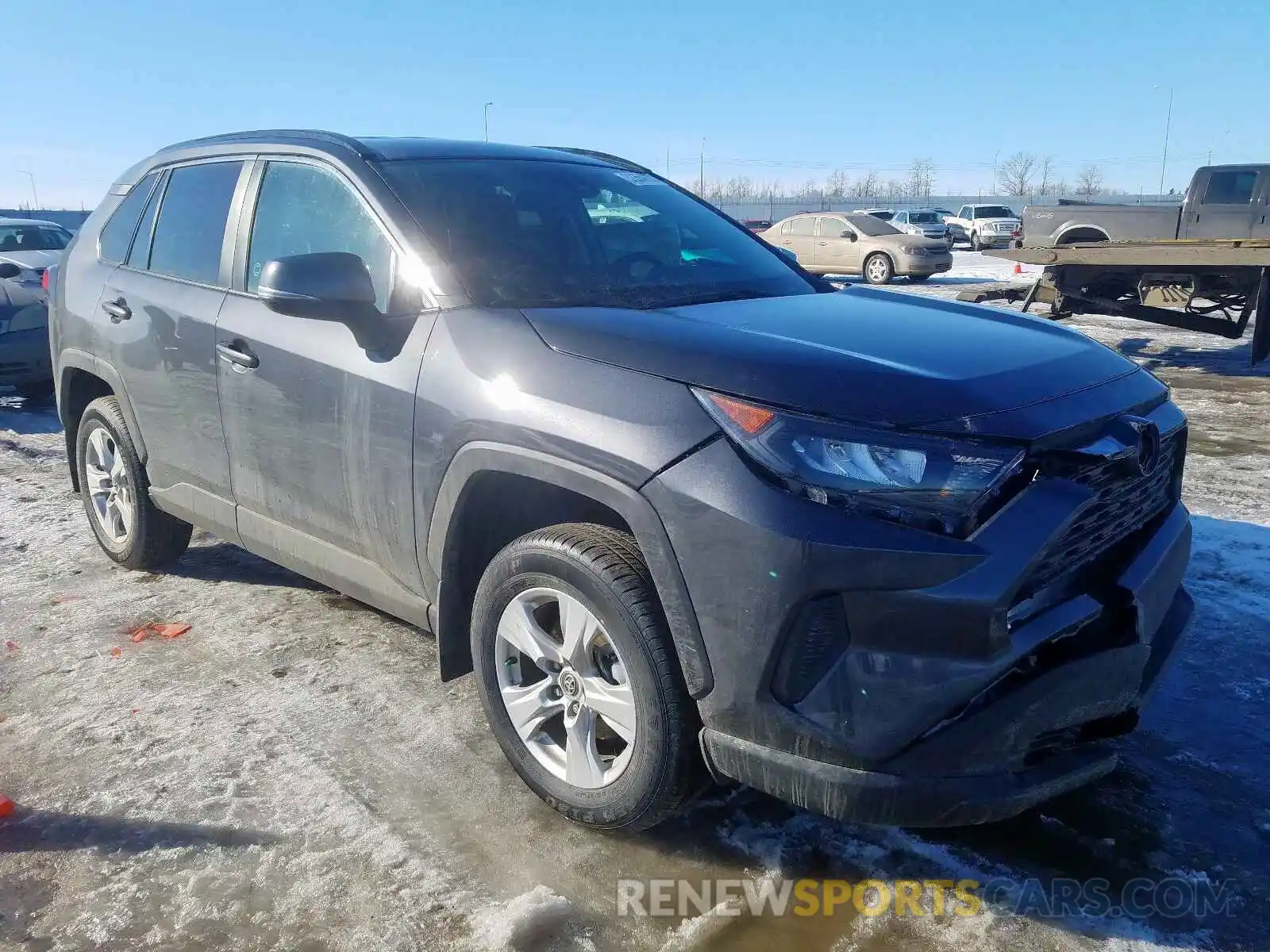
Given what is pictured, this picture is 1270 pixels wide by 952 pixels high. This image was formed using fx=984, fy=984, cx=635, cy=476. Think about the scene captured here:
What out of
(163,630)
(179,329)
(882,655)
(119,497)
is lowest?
(163,630)

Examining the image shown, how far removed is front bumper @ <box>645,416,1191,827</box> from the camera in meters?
2.01

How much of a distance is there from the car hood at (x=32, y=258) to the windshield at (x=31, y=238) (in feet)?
1.24

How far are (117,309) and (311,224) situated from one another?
1.34 metres

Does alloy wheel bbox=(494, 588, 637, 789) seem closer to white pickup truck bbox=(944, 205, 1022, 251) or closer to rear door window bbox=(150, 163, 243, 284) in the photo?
rear door window bbox=(150, 163, 243, 284)

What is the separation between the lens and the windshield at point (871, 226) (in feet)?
69.7

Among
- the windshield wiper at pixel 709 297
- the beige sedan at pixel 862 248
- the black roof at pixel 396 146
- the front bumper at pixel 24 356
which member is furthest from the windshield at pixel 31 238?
the beige sedan at pixel 862 248

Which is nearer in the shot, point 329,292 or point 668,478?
point 668,478

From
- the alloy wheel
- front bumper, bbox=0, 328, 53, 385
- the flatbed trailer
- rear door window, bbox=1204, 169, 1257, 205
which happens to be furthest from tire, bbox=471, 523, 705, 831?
rear door window, bbox=1204, 169, 1257, 205

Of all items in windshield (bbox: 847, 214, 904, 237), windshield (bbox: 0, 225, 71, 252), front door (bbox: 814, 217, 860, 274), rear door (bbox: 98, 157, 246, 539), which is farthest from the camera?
front door (bbox: 814, 217, 860, 274)

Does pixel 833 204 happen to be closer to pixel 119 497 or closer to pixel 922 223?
pixel 922 223

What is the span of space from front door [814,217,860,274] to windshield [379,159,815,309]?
1848 cm

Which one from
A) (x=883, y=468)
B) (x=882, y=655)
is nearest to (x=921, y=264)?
(x=883, y=468)

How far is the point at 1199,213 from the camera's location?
1481cm

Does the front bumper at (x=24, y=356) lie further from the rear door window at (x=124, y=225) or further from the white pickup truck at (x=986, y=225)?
the white pickup truck at (x=986, y=225)
